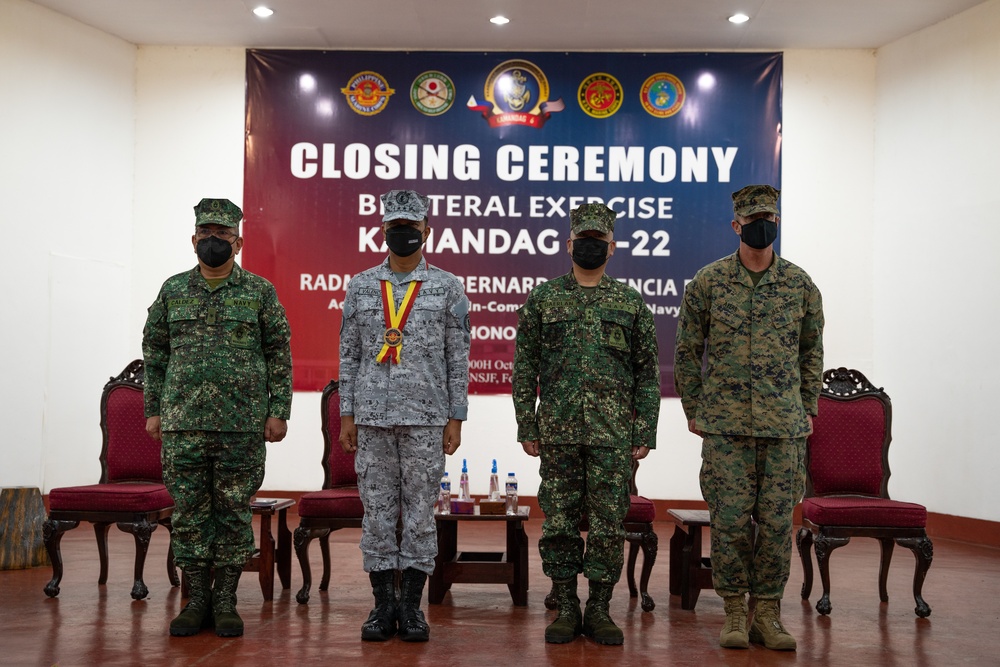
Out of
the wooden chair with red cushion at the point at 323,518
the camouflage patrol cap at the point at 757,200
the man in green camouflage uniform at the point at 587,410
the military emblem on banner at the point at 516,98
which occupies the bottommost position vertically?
the wooden chair with red cushion at the point at 323,518

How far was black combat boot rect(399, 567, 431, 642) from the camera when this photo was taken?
3.73 meters

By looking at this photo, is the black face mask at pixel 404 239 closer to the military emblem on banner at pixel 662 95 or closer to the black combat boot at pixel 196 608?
the black combat boot at pixel 196 608

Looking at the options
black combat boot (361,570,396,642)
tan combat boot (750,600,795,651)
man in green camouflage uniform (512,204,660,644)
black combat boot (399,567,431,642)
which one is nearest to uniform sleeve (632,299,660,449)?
man in green camouflage uniform (512,204,660,644)

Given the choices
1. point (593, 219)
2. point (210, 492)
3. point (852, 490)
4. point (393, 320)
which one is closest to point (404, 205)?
point (393, 320)

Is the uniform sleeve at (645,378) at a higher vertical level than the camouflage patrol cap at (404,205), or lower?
lower

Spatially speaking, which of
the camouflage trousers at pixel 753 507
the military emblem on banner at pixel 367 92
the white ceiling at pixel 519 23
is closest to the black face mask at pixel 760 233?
the camouflage trousers at pixel 753 507

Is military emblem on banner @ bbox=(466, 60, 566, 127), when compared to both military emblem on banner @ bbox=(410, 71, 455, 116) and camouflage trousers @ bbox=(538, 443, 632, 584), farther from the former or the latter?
camouflage trousers @ bbox=(538, 443, 632, 584)

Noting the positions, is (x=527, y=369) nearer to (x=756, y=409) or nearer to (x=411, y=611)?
(x=756, y=409)

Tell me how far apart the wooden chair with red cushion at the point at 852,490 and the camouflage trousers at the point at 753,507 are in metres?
0.86

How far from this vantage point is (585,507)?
3.85m

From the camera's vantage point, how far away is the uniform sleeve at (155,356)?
3953mm

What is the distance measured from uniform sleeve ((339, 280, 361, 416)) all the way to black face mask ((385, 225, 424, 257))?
0.24 metres

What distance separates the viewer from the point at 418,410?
375 centimetres

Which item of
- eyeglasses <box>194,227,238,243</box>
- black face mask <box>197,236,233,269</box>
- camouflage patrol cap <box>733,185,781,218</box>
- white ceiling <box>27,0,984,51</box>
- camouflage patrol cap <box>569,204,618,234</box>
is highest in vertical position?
white ceiling <box>27,0,984,51</box>
